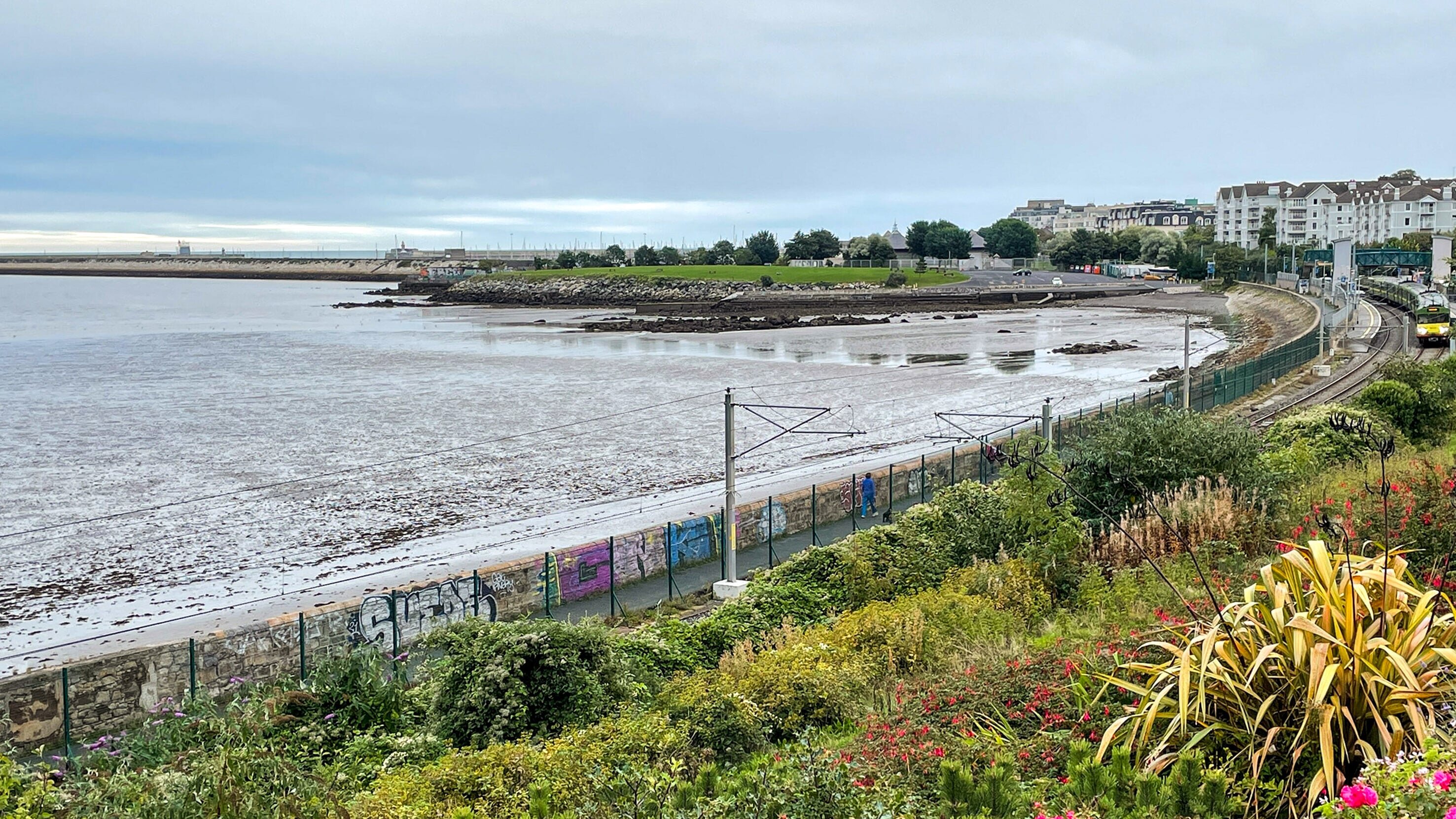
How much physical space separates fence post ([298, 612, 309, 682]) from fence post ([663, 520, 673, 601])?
8100 mm

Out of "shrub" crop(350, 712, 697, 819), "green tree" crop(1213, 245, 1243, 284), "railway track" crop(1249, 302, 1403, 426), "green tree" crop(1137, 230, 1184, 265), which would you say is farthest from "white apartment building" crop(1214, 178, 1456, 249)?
"shrub" crop(350, 712, 697, 819)

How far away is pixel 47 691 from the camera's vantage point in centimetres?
1769

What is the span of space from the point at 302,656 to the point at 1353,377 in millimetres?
49690

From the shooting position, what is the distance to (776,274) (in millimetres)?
170750

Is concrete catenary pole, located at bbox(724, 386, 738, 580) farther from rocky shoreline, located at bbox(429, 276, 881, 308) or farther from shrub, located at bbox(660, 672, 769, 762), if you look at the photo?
rocky shoreline, located at bbox(429, 276, 881, 308)

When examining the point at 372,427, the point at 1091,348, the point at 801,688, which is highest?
the point at 1091,348

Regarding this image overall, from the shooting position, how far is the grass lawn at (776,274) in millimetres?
161375

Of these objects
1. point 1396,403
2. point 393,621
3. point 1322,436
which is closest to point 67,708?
point 393,621

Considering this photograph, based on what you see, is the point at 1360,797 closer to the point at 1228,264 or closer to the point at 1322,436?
the point at 1322,436

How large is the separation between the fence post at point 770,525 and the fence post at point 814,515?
2.51 ft

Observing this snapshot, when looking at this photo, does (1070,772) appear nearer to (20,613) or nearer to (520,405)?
(20,613)

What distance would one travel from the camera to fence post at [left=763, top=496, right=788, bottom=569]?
91.9 ft

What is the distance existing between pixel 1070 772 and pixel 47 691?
54.2 ft

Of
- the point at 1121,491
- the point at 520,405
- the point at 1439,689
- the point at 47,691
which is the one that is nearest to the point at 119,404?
the point at 520,405
